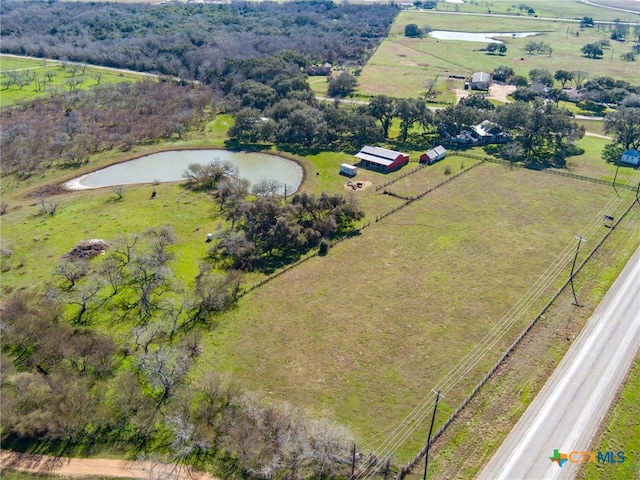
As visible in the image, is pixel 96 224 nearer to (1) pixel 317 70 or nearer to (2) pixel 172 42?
(1) pixel 317 70

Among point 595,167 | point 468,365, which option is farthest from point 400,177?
point 468,365

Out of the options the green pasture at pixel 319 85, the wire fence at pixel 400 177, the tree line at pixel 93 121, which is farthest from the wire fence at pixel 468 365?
the green pasture at pixel 319 85

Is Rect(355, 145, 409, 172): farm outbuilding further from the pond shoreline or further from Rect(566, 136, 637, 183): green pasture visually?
Rect(566, 136, 637, 183): green pasture

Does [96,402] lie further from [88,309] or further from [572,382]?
[572,382]

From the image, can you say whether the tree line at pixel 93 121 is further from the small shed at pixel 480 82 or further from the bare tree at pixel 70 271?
the small shed at pixel 480 82

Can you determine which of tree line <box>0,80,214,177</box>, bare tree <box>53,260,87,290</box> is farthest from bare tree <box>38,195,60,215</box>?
bare tree <box>53,260,87,290</box>
